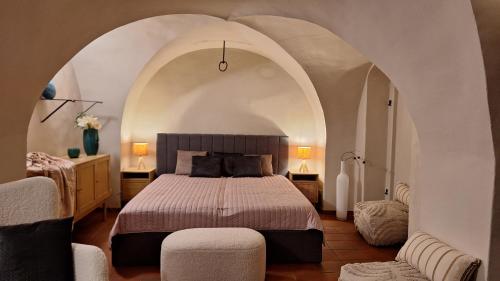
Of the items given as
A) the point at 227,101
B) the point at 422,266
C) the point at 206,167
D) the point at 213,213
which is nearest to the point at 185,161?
the point at 206,167

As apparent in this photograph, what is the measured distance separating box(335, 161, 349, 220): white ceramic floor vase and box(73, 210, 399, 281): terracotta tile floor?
0.15 m

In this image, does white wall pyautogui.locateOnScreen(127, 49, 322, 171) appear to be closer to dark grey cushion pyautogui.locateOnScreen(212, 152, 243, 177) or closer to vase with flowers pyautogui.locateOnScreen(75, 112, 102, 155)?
dark grey cushion pyautogui.locateOnScreen(212, 152, 243, 177)

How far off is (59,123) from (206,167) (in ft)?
6.79

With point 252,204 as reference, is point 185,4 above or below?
above

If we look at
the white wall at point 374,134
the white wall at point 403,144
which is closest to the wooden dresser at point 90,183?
the white wall at point 374,134

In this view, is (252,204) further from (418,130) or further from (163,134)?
(163,134)

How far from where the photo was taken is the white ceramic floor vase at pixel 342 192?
471cm

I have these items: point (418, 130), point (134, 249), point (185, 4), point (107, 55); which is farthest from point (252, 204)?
point (107, 55)

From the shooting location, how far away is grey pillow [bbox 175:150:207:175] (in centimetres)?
512

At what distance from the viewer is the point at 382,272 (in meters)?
2.18

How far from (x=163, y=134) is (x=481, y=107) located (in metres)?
4.57

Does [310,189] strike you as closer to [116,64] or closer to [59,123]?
[116,64]

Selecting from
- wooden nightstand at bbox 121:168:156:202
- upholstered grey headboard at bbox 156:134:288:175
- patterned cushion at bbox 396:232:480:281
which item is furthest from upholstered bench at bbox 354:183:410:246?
wooden nightstand at bbox 121:168:156:202

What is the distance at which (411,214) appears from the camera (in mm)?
2688
